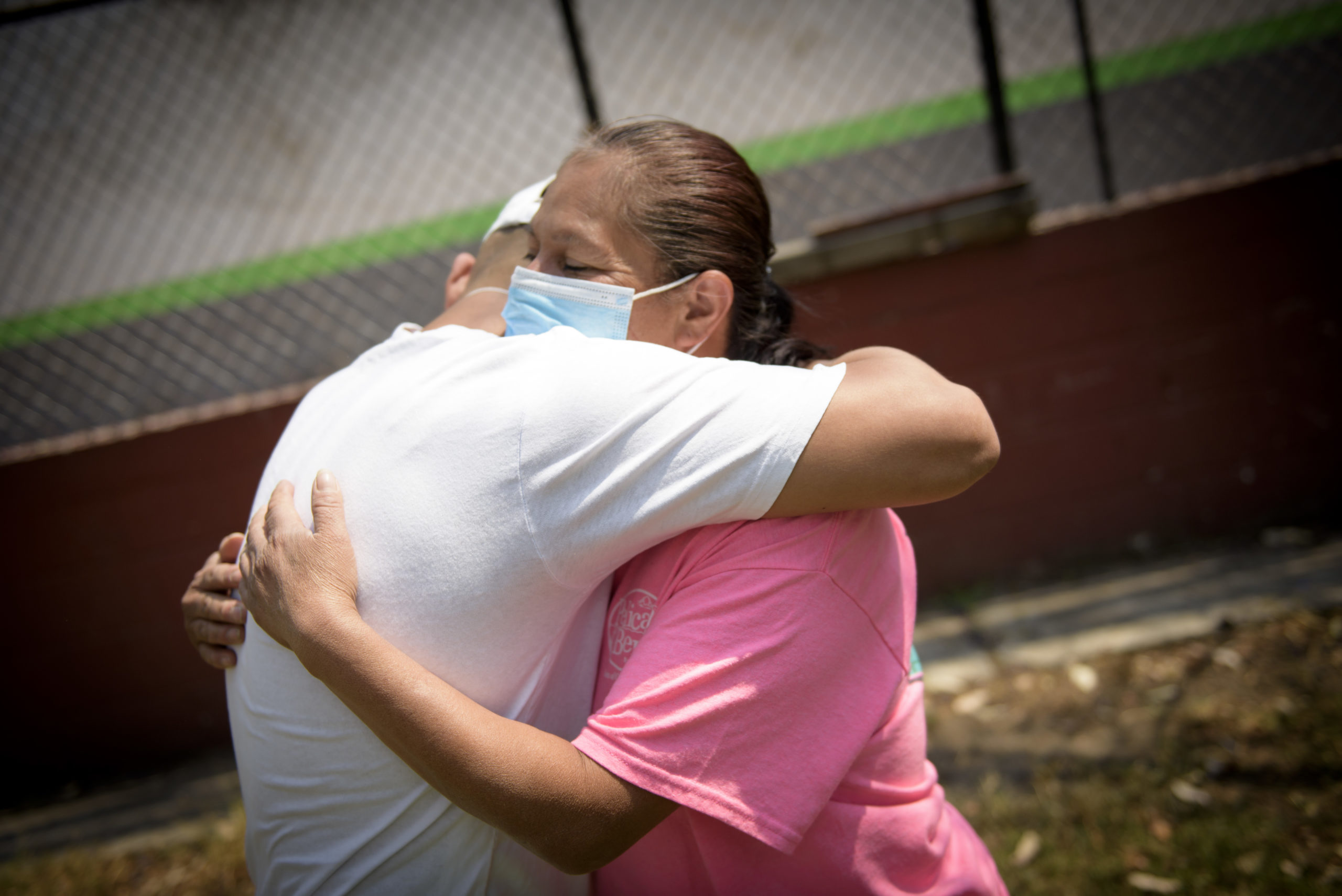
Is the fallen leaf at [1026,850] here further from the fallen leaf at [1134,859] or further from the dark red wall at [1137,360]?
the dark red wall at [1137,360]

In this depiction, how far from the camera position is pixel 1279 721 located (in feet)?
9.12

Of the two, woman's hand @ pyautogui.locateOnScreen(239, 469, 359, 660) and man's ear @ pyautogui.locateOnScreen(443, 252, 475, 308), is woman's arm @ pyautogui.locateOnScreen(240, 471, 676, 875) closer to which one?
woman's hand @ pyautogui.locateOnScreen(239, 469, 359, 660)

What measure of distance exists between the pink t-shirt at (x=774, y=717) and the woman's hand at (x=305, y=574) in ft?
1.28

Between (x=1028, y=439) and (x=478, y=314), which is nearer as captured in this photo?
(x=478, y=314)

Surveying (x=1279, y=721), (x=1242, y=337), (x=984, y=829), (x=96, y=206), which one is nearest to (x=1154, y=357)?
(x=1242, y=337)

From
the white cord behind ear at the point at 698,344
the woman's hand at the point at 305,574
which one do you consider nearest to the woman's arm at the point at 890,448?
the white cord behind ear at the point at 698,344

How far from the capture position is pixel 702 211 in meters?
1.53

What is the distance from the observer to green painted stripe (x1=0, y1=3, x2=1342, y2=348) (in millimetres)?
4387

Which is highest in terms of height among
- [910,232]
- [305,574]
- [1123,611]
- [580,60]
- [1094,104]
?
Result: [580,60]

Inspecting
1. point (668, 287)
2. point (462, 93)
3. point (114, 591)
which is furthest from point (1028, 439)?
point (114, 591)

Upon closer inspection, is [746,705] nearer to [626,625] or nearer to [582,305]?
[626,625]

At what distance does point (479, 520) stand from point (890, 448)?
0.58 meters

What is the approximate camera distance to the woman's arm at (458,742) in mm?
1103

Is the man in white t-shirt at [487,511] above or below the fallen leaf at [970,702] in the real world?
above
